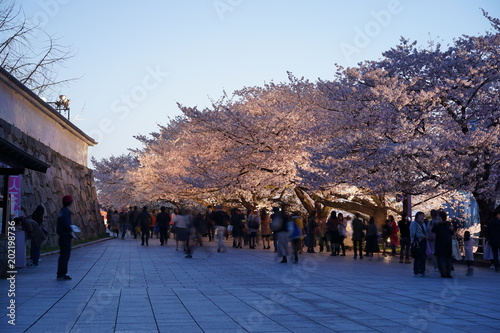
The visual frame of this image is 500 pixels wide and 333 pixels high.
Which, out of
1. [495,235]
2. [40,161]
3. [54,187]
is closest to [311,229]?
[495,235]

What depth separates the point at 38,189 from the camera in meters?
23.7

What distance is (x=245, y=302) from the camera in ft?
29.8

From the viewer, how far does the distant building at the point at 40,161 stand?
14.2 meters

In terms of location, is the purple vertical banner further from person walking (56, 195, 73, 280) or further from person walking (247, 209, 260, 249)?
person walking (247, 209, 260, 249)

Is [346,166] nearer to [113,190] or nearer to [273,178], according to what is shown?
[273,178]

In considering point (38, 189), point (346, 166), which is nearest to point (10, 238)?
point (38, 189)

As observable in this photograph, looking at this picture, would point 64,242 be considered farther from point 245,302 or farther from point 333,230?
point 333,230

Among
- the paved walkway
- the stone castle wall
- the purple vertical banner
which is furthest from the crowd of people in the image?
the purple vertical banner

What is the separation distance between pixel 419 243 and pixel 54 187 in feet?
59.1

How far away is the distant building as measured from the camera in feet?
46.6

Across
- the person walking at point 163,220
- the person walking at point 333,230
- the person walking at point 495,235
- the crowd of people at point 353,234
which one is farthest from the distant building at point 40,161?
the person walking at point 495,235

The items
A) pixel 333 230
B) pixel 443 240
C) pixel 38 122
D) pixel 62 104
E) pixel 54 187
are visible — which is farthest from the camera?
pixel 62 104

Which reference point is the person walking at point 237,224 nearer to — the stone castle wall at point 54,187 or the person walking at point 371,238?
the person walking at point 371,238

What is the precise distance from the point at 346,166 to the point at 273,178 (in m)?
7.48
